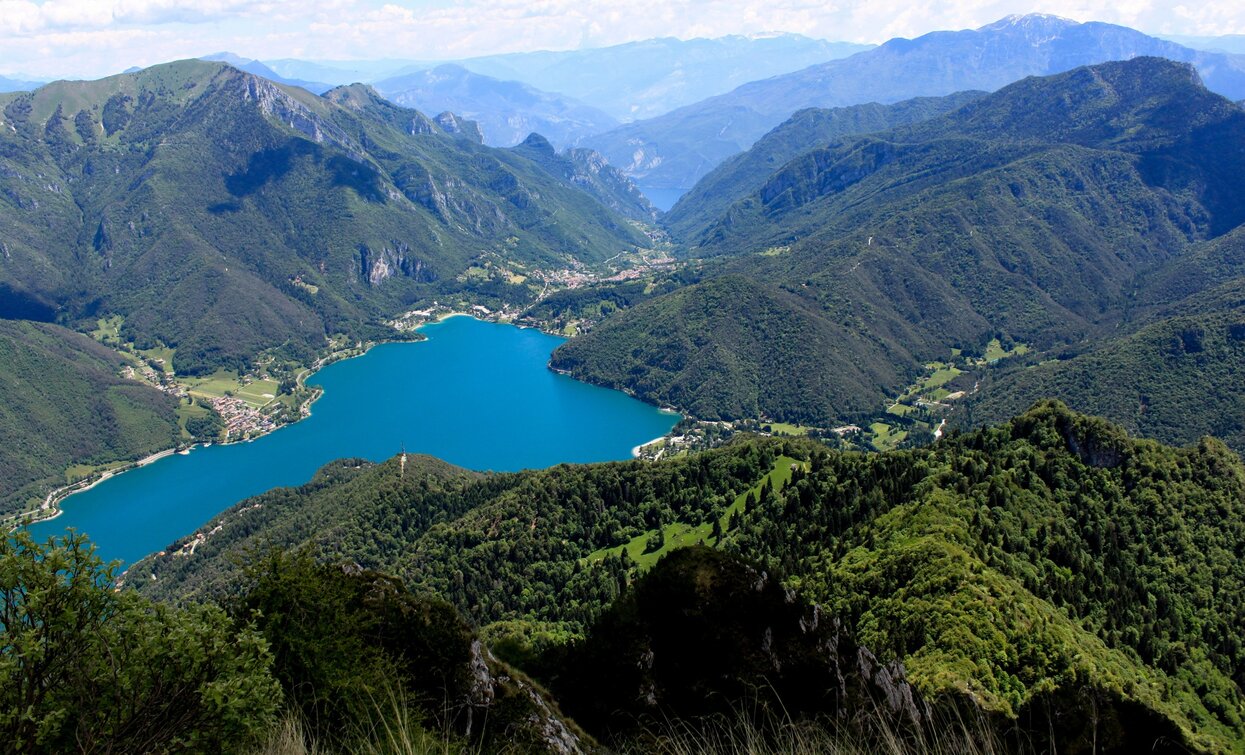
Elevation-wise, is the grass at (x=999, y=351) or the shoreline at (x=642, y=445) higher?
the grass at (x=999, y=351)

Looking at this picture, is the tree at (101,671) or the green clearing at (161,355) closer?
the tree at (101,671)

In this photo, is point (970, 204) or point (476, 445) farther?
point (970, 204)

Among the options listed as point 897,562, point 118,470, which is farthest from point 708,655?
point 118,470

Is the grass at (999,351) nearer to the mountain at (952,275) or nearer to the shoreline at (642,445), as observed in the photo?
the mountain at (952,275)

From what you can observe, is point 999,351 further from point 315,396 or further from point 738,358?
point 315,396

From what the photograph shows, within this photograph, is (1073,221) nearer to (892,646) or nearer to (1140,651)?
(1140,651)

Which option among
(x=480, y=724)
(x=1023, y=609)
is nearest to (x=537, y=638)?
(x=1023, y=609)

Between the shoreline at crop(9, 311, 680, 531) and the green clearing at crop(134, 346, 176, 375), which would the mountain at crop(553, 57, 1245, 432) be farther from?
the green clearing at crop(134, 346, 176, 375)

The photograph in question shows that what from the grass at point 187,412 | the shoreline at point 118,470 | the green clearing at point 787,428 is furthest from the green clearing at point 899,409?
the grass at point 187,412
